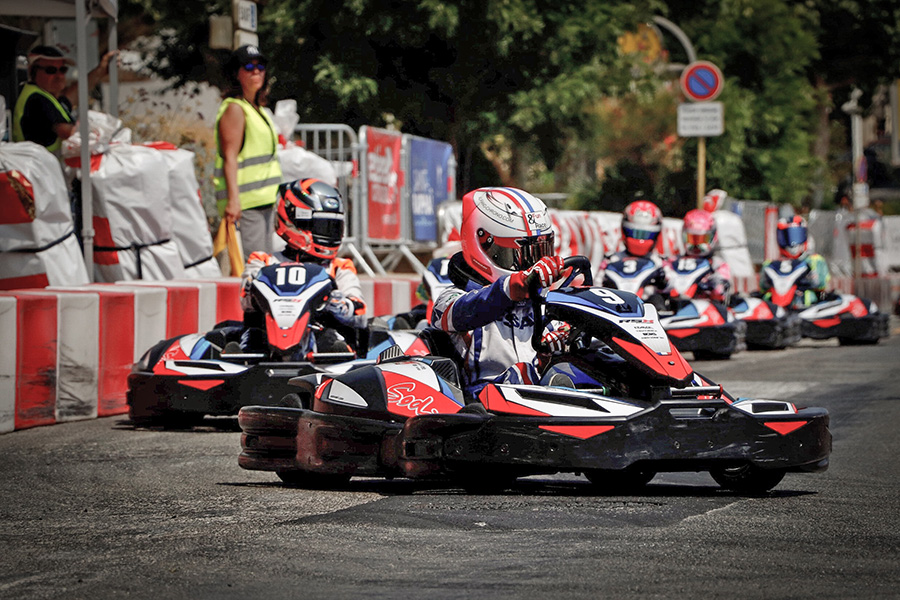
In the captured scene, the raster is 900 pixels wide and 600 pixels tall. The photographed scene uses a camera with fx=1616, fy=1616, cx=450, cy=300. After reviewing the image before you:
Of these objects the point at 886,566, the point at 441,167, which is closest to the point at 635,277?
the point at 441,167

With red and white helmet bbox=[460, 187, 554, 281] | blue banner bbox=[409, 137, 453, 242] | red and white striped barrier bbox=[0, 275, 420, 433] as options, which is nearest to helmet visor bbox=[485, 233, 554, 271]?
Answer: red and white helmet bbox=[460, 187, 554, 281]

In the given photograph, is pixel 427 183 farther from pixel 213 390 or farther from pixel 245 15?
pixel 213 390

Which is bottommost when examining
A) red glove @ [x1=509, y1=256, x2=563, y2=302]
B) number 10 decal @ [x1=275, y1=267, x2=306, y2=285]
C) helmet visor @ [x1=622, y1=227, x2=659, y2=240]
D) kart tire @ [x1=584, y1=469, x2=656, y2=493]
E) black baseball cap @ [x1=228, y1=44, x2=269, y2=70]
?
kart tire @ [x1=584, y1=469, x2=656, y2=493]

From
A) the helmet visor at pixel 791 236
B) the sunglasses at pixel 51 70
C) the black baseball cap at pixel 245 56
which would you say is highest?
the sunglasses at pixel 51 70

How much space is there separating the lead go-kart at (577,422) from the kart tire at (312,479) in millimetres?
20

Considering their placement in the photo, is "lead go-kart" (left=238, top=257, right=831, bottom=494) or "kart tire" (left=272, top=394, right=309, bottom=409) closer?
"lead go-kart" (left=238, top=257, right=831, bottom=494)

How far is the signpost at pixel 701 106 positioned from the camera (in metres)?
23.4

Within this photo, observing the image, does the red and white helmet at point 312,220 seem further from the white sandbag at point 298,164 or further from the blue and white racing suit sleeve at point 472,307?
the white sandbag at point 298,164

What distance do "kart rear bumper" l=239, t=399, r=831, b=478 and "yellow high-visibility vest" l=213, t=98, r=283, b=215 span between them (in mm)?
5602

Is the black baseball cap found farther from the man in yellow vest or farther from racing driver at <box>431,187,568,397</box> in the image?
racing driver at <box>431,187,568,397</box>

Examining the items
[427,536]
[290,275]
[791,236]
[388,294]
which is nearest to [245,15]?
[388,294]

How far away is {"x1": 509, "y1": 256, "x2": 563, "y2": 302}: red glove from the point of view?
5.83 m

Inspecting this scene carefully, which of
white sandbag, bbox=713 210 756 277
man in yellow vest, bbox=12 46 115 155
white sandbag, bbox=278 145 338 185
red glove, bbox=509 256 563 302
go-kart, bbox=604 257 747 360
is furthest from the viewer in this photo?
white sandbag, bbox=713 210 756 277

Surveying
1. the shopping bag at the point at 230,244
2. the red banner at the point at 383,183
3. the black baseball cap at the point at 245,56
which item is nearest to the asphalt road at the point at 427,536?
the shopping bag at the point at 230,244
